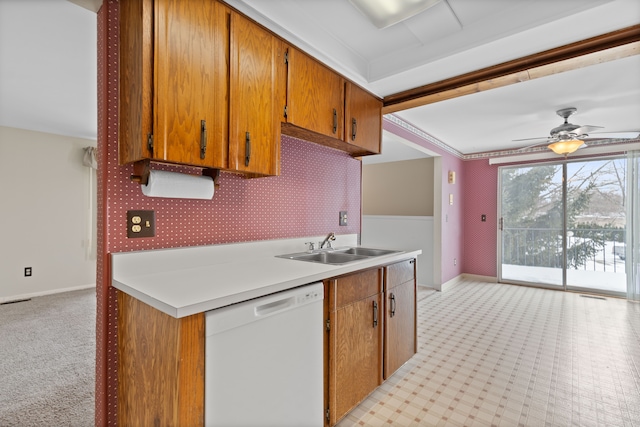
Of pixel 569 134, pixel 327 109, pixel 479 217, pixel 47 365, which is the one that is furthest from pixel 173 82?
pixel 479 217

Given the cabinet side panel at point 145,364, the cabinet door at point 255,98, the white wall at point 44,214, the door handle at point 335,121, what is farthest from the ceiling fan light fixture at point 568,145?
the white wall at point 44,214

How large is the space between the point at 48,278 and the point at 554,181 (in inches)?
308

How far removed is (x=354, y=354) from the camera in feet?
5.74

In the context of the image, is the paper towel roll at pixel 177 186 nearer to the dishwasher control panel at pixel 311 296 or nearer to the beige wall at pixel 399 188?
the dishwasher control panel at pixel 311 296

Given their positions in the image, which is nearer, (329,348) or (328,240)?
(329,348)

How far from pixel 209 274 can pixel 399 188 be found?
14.8 feet

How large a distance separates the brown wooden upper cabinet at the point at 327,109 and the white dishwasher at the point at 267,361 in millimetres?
1101

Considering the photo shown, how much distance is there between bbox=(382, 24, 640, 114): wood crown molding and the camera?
5.78ft

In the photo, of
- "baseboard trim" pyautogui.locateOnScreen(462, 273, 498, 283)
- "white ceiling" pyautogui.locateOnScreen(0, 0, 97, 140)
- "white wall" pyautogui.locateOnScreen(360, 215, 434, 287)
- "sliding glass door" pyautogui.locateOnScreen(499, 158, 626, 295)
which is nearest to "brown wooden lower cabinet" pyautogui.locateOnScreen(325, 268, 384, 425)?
"white ceiling" pyautogui.locateOnScreen(0, 0, 97, 140)

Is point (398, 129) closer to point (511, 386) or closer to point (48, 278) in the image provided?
point (511, 386)

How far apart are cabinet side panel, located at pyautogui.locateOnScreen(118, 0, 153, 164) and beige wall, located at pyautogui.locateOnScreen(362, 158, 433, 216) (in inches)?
179

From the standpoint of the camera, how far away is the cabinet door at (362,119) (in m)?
2.27

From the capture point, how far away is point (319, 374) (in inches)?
58.4

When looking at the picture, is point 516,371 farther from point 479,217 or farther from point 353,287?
point 479,217
